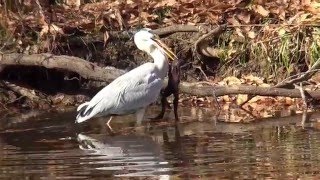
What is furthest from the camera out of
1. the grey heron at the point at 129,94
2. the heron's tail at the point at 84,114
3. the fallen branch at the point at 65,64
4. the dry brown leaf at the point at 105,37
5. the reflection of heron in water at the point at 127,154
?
the dry brown leaf at the point at 105,37

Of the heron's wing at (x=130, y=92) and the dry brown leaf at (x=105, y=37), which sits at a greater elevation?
the dry brown leaf at (x=105, y=37)

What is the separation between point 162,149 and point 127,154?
46cm

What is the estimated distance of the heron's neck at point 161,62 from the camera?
11469 millimetres

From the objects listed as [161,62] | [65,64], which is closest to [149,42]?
[161,62]

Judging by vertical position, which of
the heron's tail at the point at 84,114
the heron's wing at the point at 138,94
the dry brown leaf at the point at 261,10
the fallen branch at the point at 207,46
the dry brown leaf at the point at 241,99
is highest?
the dry brown leaf at the point at 261,10

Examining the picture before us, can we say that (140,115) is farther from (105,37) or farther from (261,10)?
(261,10)

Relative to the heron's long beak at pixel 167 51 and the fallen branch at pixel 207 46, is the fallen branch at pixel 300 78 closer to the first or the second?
the heron's long beak at pixel 167 51

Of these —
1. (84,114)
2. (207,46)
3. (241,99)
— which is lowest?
(241,99)

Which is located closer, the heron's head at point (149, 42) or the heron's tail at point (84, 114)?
the heron's tail at point (84, 114)

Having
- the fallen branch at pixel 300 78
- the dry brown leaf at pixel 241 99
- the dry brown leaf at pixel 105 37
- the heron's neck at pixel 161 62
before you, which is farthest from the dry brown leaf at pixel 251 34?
the heron's neck at pixel 161 62

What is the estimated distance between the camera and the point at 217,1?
14.5 metres

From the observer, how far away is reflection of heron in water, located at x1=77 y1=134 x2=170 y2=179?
7.84 metres

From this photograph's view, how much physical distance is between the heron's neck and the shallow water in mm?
633

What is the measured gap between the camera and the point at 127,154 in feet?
29.0
